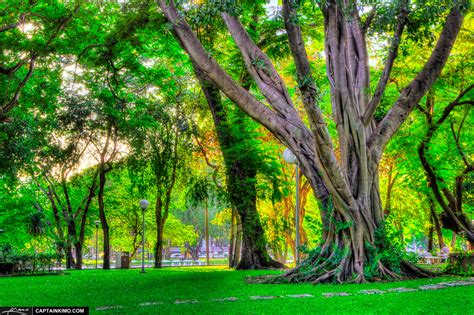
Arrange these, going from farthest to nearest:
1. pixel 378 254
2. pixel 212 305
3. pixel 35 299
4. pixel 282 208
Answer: pixel 282 208, pixel 378 254, pixel 35 299, pixel 212 305

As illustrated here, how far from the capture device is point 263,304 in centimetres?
712

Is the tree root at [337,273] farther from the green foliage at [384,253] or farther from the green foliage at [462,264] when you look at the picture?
the green foliage at [462,264]

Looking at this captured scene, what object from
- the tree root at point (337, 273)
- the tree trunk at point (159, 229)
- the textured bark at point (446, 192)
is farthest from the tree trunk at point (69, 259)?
the textured bark at point (446, 192)

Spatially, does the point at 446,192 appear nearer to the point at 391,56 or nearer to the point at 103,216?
the point at 391,56

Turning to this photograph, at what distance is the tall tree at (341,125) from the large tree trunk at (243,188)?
4.57 m

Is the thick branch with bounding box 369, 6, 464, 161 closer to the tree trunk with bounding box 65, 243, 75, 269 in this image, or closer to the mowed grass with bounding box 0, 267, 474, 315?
the mowed grass with bounding box 0, 267, 474, 315

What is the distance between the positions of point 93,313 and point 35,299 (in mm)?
2486

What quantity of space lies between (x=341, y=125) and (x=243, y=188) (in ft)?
18.0

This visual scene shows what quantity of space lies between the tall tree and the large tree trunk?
457 centimetres

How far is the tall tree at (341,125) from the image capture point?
1079cm

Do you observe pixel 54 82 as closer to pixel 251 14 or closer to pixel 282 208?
pixel 251 14

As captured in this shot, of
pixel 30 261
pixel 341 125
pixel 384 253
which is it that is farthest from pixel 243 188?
pixel 30 261

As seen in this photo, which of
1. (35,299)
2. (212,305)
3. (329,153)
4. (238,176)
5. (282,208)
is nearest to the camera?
(212,305)

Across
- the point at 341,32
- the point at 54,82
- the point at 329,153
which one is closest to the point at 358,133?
the point at 329,153
